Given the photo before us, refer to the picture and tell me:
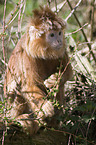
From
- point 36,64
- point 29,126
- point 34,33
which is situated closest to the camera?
point 29,126

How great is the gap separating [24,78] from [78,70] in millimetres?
1144

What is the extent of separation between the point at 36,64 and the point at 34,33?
0.43 meters

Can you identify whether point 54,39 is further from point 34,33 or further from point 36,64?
point 36,64

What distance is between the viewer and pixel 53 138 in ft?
9.16

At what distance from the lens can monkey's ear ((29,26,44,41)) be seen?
2848mm

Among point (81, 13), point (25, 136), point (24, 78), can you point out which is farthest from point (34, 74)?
point (81, 13)

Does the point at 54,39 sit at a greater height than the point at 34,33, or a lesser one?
lesser

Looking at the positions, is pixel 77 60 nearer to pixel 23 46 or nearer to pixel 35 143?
pixel 23 46

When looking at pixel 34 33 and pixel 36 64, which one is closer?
pixel 34 33

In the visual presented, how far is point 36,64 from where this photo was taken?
3029 mm

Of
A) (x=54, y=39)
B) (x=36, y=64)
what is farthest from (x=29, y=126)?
(x=54, y=39)

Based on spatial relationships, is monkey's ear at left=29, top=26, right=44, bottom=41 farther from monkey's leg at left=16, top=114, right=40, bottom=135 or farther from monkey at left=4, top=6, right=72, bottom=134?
monkey's leg at left=16, top=114, right=40, bottom=135

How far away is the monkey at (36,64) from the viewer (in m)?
2.83

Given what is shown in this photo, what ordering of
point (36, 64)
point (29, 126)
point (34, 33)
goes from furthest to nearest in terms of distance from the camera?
point (36, 64), point (34, 33), point (29, 126)
